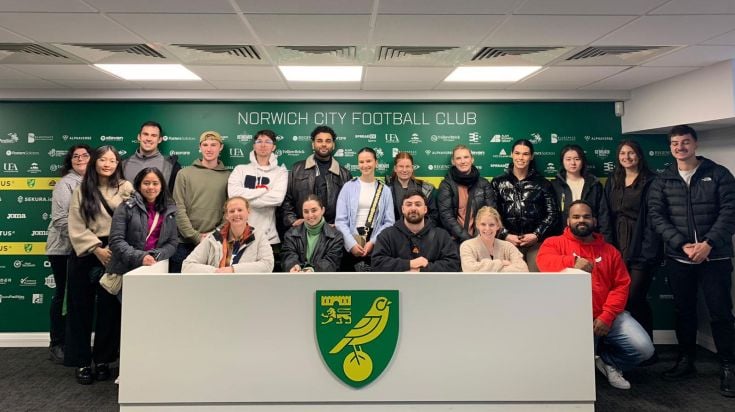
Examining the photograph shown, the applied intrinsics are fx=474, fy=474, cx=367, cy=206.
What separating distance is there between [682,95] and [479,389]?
10.5ft

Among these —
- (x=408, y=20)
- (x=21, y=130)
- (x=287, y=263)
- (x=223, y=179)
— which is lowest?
(x=287, y=263)

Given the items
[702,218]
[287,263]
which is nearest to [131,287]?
[287,263]

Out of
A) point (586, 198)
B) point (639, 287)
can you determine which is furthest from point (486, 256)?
point (639, 287)

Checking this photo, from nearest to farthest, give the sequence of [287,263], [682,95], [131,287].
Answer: [131,287], [287,263], [682,95]

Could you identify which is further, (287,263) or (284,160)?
(284,160)

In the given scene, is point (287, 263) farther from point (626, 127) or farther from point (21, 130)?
point (626, 127)

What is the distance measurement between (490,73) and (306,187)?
6.25 feet

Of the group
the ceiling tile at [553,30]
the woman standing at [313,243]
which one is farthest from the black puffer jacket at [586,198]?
the woman standing at [313,243]

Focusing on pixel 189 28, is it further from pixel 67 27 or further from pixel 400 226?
pixel 400 226

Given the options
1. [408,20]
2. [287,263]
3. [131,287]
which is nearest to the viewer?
[131,287]

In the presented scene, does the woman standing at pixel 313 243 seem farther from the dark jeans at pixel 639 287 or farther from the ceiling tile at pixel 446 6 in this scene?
the dark jeans at pixel 639 287

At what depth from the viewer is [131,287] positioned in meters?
2.55

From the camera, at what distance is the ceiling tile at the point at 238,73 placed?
3.84 m

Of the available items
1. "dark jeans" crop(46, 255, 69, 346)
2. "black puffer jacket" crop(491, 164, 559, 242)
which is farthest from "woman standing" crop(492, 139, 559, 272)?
"dark jeans" crop(46, 255, 69, 346)
